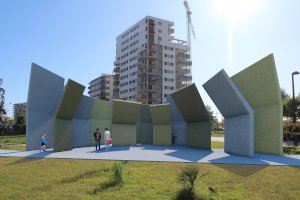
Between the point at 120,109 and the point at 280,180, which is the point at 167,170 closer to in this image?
the point at 280,180

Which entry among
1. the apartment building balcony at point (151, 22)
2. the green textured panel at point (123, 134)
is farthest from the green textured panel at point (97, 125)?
the apartment building balcony at point (151, 22)

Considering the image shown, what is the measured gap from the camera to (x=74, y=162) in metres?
15.8

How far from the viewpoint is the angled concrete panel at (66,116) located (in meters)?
21.6

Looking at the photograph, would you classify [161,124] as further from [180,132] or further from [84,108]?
[84,108]

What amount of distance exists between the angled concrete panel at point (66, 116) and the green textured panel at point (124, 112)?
157 inches

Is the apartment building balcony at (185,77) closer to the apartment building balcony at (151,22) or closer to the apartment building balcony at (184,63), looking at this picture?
the apartment building balcony at (184,63)

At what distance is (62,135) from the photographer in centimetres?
2272

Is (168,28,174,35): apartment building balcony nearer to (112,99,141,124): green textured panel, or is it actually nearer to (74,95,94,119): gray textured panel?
(112,99,141,124): green textured panel

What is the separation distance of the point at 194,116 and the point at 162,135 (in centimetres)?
560

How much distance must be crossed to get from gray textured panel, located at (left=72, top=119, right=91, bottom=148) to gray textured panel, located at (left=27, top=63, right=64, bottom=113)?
2.70 m

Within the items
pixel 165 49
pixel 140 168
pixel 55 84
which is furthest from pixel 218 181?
pixel 165 49

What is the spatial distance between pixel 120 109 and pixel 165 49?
66069 mm

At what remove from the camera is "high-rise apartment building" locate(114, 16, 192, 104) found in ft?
292

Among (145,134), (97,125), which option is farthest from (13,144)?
(145,134)
